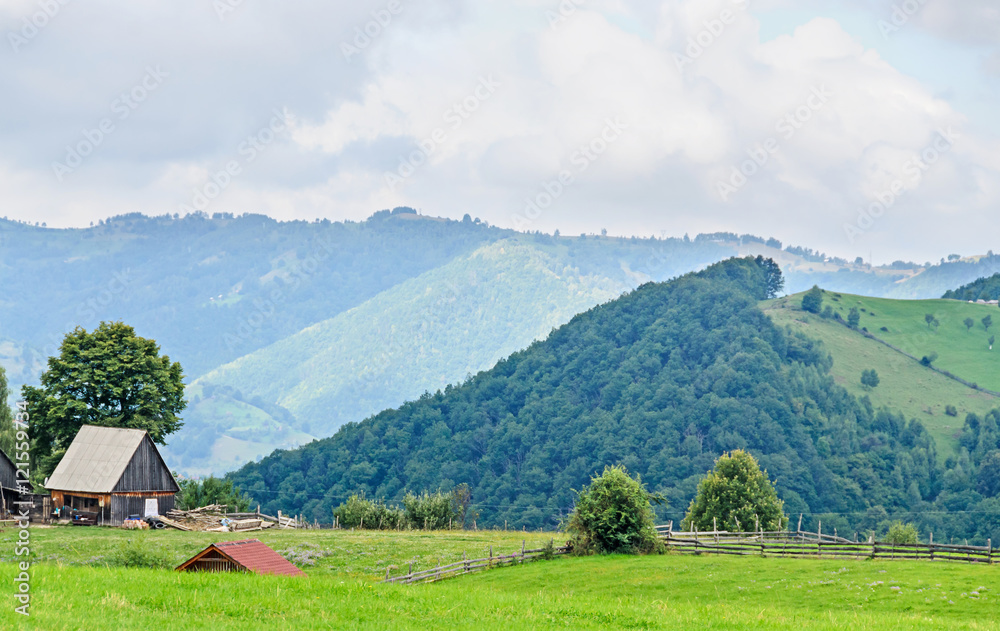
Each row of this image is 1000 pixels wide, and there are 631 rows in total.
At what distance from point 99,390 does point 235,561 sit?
149 ft

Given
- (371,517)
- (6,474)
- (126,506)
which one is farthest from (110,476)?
(371,517)

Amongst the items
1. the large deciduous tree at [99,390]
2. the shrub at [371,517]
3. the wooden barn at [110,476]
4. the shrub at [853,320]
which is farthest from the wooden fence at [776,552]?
the shrub at [853,320]

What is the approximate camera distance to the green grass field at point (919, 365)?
6353 inches

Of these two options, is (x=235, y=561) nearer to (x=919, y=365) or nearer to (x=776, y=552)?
(x=776, y=552)

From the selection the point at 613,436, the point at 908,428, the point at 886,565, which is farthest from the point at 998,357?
the point at 886,565

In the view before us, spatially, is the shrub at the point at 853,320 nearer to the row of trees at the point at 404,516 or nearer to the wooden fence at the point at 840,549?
the row of trees at the point at 404,516

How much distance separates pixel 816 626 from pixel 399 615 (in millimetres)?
10903

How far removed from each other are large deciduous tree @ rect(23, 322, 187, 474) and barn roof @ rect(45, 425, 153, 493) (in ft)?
13.4

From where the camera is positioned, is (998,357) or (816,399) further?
(998,357)

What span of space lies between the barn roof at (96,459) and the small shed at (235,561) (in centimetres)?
3461

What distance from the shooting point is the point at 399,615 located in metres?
22.9

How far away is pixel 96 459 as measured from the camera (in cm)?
6278

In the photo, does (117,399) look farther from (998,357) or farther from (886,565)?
(998,357)

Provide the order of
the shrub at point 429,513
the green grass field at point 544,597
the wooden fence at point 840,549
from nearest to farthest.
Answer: the green grass field at point 544,597 → the wooden fence at point 840,549 → the shrub at point 429,513
